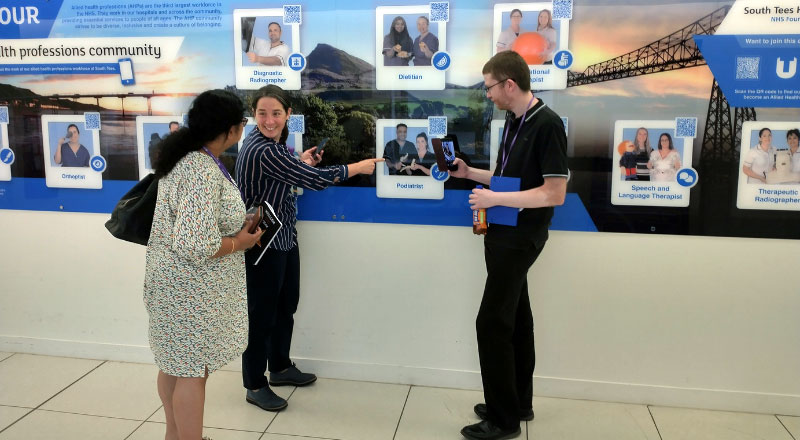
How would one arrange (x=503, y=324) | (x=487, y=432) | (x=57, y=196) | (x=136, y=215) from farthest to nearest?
(x=57, y=196), (x=487, y=432), (x=503, y=324), (x=136, y=215)

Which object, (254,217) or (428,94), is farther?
(428,94)

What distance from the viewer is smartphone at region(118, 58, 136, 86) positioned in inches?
127

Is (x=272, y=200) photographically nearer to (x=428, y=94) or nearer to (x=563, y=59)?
(x=428, y=94)

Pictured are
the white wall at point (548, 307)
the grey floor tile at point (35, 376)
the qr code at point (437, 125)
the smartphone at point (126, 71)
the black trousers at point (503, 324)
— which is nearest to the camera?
the black trousers at point (503, 324)

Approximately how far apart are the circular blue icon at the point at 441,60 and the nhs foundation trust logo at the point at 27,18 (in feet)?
6.72

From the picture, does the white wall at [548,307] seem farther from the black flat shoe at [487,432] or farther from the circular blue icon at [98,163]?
the black flat shoe at [487,432]

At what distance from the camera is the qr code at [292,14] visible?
299cm

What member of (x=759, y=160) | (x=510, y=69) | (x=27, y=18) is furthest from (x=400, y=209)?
(x=27, y=18)

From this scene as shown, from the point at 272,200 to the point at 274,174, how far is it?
0.14 meters

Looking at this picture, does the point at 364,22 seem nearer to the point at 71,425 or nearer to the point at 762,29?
the point at 762,29

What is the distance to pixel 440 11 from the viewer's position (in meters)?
2.86

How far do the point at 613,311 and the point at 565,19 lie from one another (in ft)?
4.54

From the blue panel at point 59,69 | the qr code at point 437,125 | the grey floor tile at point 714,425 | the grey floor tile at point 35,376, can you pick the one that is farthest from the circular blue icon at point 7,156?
the grey floor tile at point 714,425

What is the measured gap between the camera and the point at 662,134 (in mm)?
2734
